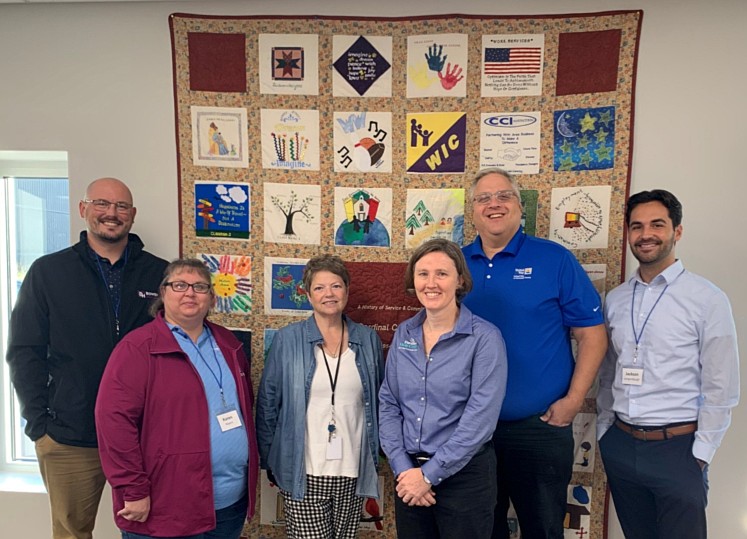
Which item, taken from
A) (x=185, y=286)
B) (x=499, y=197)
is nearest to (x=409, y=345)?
(x=499, y=197)

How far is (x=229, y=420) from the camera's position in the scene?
1.69m

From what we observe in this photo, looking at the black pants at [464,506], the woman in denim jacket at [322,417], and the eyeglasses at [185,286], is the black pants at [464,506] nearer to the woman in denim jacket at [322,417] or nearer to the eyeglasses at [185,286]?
the woman in denim jacket at [322,417]

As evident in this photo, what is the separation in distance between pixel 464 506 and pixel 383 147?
1.59 meters

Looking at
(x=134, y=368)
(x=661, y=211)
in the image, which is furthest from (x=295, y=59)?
(x=661, y=211)

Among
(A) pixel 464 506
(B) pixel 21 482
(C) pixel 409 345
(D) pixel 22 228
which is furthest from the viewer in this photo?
(D) pixel 22 228

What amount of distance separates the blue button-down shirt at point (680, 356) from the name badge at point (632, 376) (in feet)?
0.04

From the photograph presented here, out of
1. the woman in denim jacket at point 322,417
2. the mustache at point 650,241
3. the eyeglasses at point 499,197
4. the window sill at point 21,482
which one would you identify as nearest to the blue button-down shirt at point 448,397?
the woman in denim jacket at point 322,417

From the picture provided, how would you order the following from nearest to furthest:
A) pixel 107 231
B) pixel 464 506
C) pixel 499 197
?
pixel 464 506
pixel 499 197
pixel 107 231

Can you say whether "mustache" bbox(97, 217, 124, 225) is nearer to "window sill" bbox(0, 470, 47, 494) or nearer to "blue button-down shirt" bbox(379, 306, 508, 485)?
"blue button-down shirt" bbox(379, 306, 508, 485)

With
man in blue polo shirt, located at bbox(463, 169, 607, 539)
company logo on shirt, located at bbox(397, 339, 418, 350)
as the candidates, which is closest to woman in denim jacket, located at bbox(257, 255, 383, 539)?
company logo on shirt, located at bbox(397, 339, 418, 350)

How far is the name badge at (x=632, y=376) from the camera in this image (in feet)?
5.72

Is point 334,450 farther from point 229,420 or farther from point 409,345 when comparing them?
point 409,345

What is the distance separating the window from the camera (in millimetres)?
2609

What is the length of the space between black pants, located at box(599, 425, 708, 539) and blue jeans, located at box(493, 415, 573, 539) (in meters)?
0.19
